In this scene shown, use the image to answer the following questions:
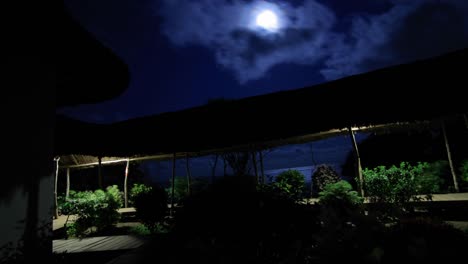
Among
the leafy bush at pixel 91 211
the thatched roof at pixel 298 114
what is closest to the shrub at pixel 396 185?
the thatched roof at pixel 298 114

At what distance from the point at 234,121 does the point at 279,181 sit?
13.9 ft

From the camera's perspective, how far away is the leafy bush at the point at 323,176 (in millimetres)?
11719

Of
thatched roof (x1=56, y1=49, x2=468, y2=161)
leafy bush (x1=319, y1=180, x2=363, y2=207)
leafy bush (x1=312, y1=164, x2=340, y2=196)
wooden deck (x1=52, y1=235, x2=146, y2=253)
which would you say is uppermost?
thatched roof (x1=56, y1=49, x2=468, y2=161)

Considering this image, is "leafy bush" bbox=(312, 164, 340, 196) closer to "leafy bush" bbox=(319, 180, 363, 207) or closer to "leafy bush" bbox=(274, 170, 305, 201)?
"leafy bush" bbox=(274, 170, 305, 201)

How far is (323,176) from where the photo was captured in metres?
11.8

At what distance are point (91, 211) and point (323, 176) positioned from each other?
9.53 m

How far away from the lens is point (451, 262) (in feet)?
3.29

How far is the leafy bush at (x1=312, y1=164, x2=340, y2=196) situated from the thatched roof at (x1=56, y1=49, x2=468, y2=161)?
3.19m

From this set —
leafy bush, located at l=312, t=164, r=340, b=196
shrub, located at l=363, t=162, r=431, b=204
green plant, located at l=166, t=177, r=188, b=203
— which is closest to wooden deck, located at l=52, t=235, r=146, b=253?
shrub, located at l=363, t=162, r=431, b=204

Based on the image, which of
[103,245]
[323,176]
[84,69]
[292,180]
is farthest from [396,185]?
[84,69]

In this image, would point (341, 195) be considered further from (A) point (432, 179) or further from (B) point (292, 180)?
(B) point (292, 180)

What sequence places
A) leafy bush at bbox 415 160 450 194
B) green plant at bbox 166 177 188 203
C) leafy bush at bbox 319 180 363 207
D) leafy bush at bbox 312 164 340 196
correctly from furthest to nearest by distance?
1. green plant at bbox 166 177 188 203
2. leafy bush at bbox 312 164 340 196
3. leafy bush at bbox 319 180 363 207
4. leafy bush at bbox 415 160 450 194

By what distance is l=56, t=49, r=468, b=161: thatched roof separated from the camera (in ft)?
19.5

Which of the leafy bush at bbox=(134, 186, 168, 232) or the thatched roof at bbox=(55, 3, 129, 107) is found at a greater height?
the thatched roof at bbox=(55, 3, 129, 107)
